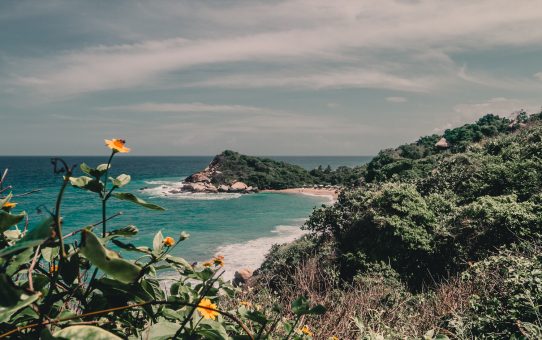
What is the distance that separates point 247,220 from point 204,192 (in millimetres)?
24689

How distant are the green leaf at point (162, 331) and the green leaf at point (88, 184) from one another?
0.51 metres

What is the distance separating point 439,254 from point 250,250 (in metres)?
16.5

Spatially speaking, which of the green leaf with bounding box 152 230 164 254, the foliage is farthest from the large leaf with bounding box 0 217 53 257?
the foliage

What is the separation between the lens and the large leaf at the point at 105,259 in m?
0.76

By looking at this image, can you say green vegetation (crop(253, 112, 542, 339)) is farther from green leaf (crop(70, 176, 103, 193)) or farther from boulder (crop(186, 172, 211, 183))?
boulder (crop(186, 172, 211, 183))

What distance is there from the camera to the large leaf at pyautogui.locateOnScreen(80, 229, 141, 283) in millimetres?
764

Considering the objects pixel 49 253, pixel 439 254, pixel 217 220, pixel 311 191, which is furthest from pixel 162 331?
pixel 311 191

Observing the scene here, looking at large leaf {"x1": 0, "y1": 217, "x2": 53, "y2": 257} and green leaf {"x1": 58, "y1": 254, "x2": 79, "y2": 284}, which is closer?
large leaf {"x1": 0, "y1": 217, "x2": 53, "y2": 257}

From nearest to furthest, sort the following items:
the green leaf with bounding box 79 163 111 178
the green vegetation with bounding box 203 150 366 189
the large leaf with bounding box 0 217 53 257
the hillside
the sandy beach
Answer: the large leaf with bounding box 0 217 53 257 < the green leaf with bounding box 79 163 111 178 < the sandy beach < the hillside < the green vegetation with bounding box 203 150 366 189

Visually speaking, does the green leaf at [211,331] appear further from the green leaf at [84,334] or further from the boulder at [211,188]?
the boulder at [211,188]

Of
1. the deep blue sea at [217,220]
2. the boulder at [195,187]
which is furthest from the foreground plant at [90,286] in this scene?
the boulder at [195,187]

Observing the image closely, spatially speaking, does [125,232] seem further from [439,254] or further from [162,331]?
[439,254]

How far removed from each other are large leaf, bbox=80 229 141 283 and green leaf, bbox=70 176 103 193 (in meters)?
0.52

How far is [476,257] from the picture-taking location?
28.5 feet
